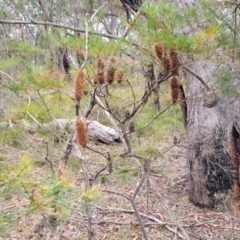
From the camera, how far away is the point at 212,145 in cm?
265

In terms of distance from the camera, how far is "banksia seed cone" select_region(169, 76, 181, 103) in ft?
5.23

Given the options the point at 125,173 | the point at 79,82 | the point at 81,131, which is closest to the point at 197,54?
the point at 79,82

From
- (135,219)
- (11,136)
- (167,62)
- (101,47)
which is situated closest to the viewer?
(101,47)

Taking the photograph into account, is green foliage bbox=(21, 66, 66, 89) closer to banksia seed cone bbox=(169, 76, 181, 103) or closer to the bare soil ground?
banksia seed cone bbox=(169, 76, 181, 103)

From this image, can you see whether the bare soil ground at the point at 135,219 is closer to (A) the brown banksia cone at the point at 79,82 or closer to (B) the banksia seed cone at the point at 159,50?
(A) the brown banksia cone at the point at 79,82

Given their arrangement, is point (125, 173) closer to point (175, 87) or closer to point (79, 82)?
point (175, 87)

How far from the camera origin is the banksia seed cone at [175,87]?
1.59 meters

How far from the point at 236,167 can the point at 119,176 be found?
1.16 meters

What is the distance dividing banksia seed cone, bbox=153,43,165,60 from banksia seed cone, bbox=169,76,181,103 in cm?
19

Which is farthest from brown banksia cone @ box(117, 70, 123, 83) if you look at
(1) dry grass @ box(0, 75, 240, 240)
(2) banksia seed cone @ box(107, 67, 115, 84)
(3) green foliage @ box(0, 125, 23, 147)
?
(3) green foliage @ box(0, 125, 23, 147)

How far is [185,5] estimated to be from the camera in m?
2.56

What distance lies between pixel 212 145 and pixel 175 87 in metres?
1.18

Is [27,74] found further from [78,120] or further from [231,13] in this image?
[231,13]

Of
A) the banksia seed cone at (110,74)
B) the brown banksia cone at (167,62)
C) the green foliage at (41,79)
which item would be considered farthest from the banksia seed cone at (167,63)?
the green foliage at (41,79)
